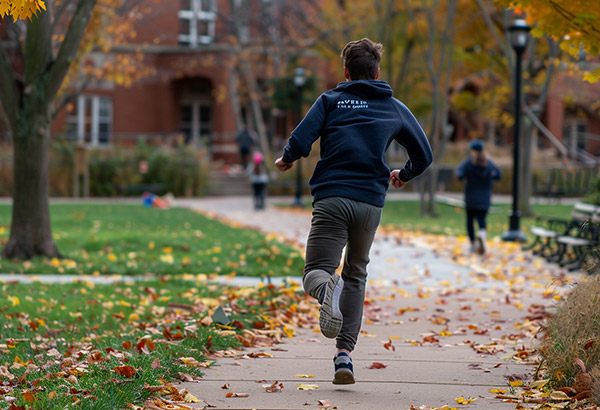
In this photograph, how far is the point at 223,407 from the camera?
4.17 meters

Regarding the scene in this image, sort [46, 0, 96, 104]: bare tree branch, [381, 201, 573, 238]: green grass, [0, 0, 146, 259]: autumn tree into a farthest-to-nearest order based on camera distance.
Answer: [381, 201, 573, 238]: green grass, [0, 0, 146, 259]: autumn tree, [46, 0, 96, 104]: bare tree branch

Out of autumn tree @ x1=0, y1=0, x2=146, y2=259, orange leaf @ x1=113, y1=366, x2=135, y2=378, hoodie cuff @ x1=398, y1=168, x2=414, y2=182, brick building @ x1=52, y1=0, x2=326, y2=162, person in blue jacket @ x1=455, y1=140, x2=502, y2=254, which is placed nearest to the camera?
orange leaf @ x1=113, y1=366, x2=135, y2=378

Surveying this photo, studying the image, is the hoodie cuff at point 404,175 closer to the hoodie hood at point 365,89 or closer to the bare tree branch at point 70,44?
the hoodie hood at point 365,89

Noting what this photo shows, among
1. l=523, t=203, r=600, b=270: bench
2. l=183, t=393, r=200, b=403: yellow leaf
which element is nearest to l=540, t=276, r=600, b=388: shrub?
l=183, t=393, r=200, b=403: yellow leaf

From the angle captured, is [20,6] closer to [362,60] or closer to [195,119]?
[362,60]

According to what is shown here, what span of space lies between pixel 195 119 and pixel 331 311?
111 feet

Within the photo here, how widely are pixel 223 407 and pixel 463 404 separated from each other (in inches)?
47.4

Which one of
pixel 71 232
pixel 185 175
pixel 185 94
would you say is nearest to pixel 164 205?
pixel 185 175

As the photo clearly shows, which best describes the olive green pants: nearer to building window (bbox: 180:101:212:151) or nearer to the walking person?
the walking person

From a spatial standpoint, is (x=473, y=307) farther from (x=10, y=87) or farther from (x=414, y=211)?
(x=414, y=211)

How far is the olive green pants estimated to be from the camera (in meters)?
4.61

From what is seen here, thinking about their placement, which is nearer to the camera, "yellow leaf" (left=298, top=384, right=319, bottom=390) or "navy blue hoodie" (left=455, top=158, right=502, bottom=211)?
"yellow leaf" (left=298, top=384, right=319, bottom=390)

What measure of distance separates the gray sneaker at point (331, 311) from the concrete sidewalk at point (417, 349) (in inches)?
14.4

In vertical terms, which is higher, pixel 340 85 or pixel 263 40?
pixel 263 40
